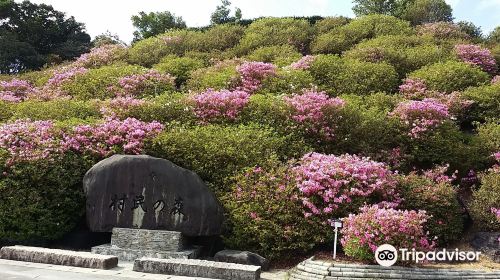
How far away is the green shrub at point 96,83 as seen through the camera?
59.8 ft

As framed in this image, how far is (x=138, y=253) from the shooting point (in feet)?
33.6

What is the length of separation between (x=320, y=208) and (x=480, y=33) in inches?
1001

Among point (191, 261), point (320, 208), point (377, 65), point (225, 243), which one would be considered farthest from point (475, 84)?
point (191, 261)

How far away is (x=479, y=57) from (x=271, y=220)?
15.2 metres

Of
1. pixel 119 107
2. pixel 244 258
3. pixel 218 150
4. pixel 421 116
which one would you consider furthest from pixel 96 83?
pixel 421 116

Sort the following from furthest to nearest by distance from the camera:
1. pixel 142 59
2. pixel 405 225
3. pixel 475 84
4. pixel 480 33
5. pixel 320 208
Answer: pixel 480 33 → pixel 142 59 → pixel 475 84 → pixel 320 208 → pixel 405 225

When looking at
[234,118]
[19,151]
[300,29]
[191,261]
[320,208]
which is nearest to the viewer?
[191,261]

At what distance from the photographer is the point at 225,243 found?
10.6 m

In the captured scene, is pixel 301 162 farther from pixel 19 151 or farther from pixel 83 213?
pixel 19 151

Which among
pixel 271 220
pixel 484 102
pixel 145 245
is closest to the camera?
pixel 271 220

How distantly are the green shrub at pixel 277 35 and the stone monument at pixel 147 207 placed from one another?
15.1 m

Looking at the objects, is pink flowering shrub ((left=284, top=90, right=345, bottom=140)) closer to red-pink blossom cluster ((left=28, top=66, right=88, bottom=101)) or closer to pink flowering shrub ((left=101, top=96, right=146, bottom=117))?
pink flowering shrub ((left=101, top=96, right=146, bottom=117))

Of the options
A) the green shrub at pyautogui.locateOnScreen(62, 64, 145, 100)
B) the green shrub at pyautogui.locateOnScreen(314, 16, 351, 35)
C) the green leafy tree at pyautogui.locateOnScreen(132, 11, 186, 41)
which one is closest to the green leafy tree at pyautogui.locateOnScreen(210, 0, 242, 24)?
the green leafy tree at pyautogui.locateOnScreen(132, 11, 186, 41)

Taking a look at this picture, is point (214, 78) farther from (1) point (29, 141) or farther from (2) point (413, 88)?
(1) point (29, 141)
